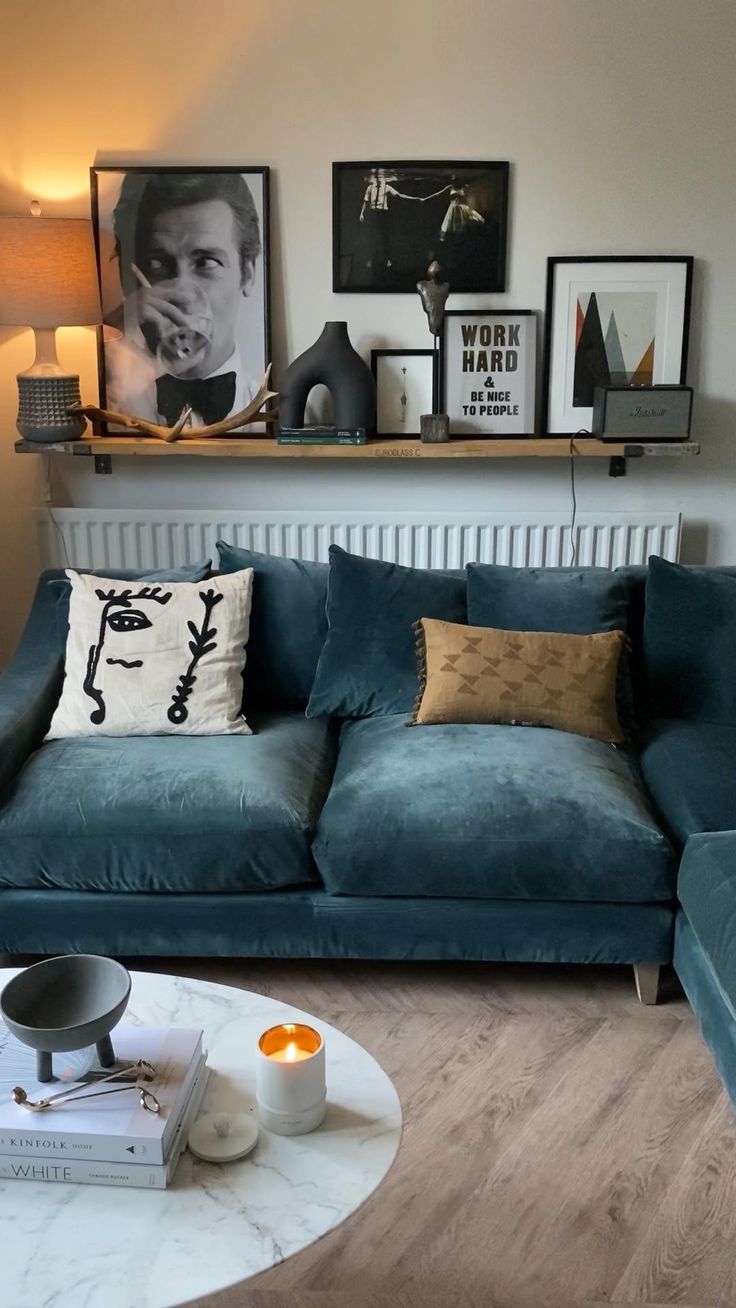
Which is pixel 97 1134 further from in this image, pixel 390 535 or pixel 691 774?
pixel 390 535

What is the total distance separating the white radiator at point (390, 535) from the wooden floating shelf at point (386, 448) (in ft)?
0.73

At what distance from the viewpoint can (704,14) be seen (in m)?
3.23

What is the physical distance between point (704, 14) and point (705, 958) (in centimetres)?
254

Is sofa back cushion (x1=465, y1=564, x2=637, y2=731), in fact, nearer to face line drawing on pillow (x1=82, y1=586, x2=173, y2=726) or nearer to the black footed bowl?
face line drawing on pillow (x1=82, y1=586, x2=173, y2=726)

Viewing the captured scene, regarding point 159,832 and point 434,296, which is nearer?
point 159,832

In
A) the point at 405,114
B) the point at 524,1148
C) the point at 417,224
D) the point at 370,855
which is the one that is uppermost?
the point at 405,114

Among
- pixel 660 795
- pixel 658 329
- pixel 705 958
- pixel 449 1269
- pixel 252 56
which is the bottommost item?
pixel 449 1269

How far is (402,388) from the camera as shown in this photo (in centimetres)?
351

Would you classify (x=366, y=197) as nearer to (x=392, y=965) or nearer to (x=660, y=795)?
(x=660, y=795)

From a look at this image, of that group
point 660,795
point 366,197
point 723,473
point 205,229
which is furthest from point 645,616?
point 205,229

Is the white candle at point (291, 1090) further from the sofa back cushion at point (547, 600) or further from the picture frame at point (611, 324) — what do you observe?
the picture frame at point (611, 324)

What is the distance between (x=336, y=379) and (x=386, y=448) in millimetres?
236

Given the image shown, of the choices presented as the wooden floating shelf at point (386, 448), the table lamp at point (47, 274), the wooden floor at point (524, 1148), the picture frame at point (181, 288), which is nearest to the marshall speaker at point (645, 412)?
the wooden floating shelf at point (386, 448)

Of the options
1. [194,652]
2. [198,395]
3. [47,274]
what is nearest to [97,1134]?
[194,652]
